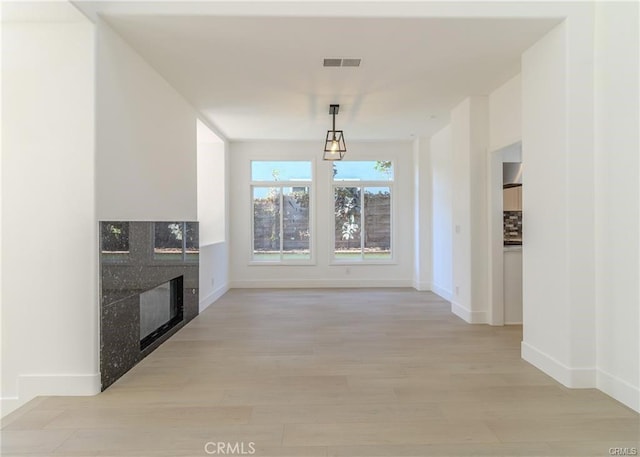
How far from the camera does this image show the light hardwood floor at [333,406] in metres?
2.27

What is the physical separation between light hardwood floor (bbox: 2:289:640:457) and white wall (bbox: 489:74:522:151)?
Result: 2224 mm

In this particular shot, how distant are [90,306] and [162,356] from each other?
1123 millimetres

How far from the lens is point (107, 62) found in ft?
10.3

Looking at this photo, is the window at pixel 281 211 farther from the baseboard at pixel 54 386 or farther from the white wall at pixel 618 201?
the white wall at pixel 618 201

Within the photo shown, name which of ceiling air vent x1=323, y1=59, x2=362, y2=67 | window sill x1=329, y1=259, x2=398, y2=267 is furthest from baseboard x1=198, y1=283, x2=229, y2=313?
ceiling air vent x1=323, y1=59, x2=362, y2=67

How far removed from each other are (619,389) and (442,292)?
4074 millimetres

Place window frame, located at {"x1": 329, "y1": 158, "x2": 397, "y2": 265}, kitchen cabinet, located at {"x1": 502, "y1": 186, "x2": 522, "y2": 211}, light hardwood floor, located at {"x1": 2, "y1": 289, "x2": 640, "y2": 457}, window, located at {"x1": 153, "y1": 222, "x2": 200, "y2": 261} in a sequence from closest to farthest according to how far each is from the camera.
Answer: light hardwood floor, located at {"x1": 2, "y1": 289, "x2": 640, "y2": 457}, window, located at {"x1": 153, "y1": 222, "x2": 200, "y2": 261}, kitchen cabinet, located at {"x1": 502, "y1": 186, "x2": 522, "y2": 211}, window frame, located at {"x1": 329, "y1": 158, "x2": 397, "y2": 265}

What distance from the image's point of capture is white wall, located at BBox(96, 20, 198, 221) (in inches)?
122

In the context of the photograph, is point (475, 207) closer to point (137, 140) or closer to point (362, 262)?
point (362, 262)

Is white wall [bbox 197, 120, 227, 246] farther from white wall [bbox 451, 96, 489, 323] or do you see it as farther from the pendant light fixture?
white wall [bbox 451, 96, 489, 323]

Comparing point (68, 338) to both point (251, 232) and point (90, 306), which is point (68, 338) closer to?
point (90, 306)

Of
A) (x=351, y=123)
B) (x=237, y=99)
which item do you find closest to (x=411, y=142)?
(x=351, y=123)

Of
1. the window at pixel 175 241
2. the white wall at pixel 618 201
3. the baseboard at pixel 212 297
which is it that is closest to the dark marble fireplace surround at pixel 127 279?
the window at pixel 175 241

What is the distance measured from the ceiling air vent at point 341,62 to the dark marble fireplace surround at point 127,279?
91.1 inches
